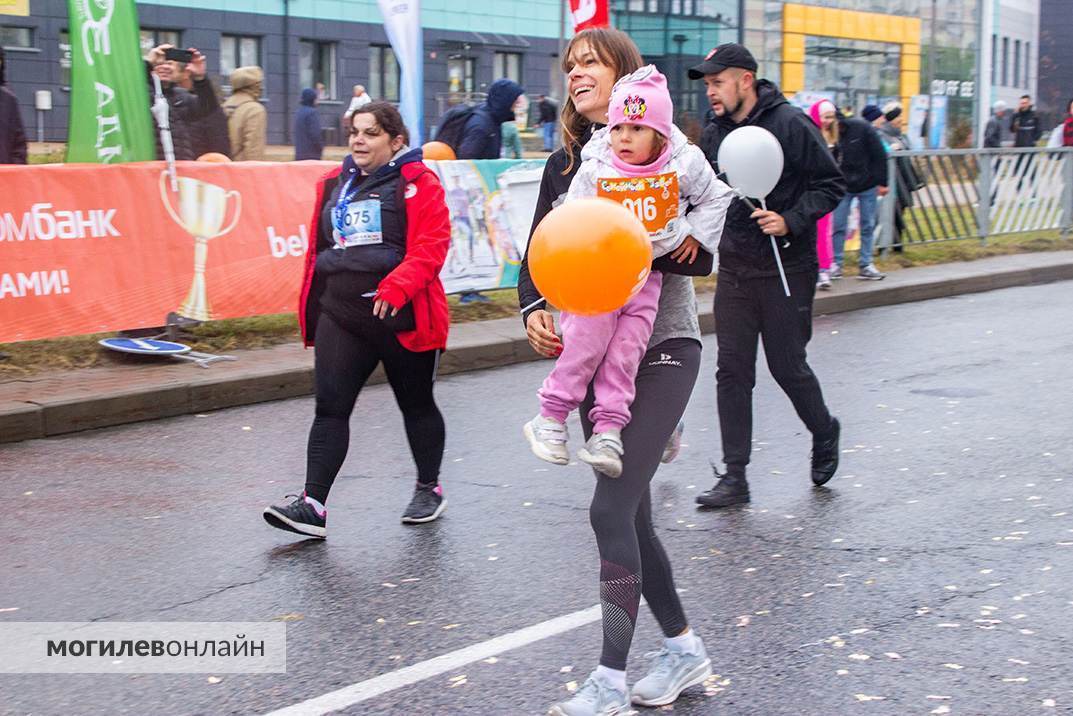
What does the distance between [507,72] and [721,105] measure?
125ft

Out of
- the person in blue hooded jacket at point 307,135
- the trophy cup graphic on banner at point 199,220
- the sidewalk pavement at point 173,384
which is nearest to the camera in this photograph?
the sidewalk pavement at point 173,384

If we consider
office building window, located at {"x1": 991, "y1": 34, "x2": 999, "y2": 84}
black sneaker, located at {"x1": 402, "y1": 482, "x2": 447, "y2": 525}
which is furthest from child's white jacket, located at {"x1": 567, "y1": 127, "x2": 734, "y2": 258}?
office building window, located at {"x1": 991, "y1": 34, "x2": 999, "y2": 84}

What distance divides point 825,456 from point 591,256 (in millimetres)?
3226

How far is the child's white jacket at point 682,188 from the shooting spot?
3805 mm

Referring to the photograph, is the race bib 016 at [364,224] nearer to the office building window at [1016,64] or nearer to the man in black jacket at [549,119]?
the man in black jacket at [549,119]

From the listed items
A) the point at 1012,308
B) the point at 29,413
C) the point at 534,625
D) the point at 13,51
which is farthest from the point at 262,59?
the point at 534,625

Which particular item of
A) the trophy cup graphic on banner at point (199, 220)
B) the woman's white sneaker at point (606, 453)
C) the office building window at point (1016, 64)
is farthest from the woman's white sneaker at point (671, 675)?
the office building window at point (1016, 64)

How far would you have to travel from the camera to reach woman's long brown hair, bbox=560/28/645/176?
13.1ft

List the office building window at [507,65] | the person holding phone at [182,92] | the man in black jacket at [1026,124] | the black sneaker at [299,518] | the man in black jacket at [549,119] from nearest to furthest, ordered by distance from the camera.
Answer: the black sneaker at [299,518], the person holding phone at [182,92], the man in black jacket at [1026,124], the man in black jacket at [549,119], the office building window at [507,65]

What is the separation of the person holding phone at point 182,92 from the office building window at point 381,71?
1164 inches

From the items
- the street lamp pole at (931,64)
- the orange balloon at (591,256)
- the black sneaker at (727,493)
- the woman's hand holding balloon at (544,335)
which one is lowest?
the black sneaker at (727,493)

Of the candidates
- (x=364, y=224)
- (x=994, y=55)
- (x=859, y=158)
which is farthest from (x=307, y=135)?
(x=994, y=55)

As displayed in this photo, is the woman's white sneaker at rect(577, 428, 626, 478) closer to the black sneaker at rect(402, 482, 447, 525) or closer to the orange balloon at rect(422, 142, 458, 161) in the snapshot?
the black sneaker at rect(402, 482, 447, 525)

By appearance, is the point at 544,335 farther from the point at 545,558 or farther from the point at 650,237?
the point at 545,558
